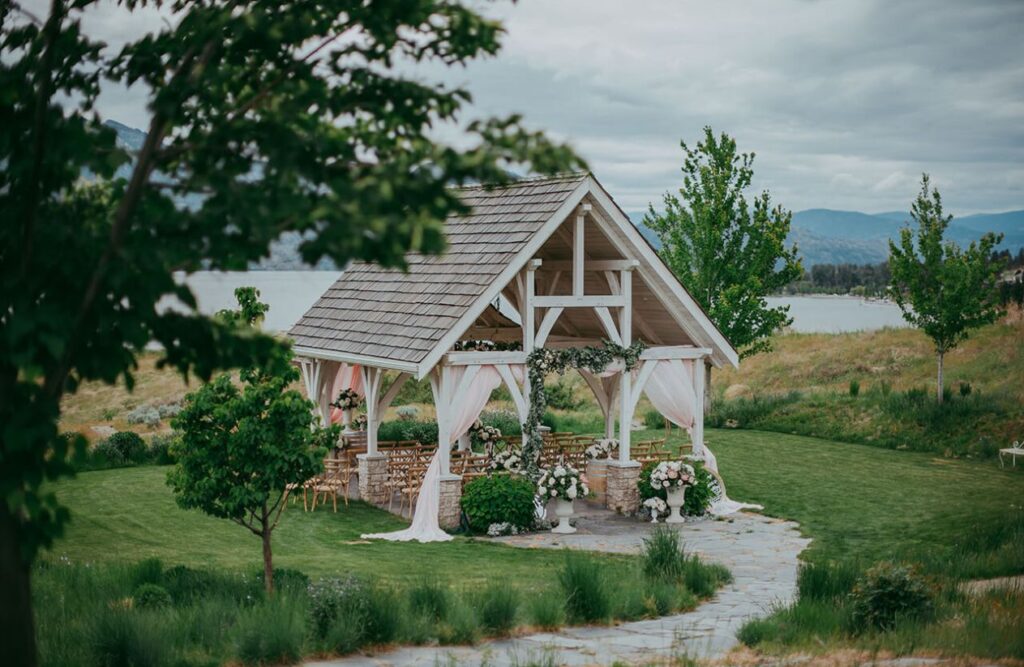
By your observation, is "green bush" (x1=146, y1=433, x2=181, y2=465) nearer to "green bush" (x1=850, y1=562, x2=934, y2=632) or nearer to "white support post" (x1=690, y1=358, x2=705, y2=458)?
"white support post" (x1=690, y1=358, x2=705, y2=458)

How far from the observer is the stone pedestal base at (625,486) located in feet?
58.3

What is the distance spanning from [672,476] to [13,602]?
12385 mm

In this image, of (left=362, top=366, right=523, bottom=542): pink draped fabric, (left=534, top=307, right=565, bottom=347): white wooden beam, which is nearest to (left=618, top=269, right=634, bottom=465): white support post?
(left=534, top=307, right=565, bottom=347): white wooden beam

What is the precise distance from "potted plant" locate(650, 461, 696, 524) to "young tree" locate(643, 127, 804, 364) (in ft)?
34.0

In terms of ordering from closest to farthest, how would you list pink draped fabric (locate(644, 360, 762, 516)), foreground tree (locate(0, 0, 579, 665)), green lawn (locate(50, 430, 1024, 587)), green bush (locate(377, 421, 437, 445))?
1. foreground tree (locate(0, 0, 579, 665))
2. green lawn (locate(50, 430, 1024, 587))
3. pink draped fabric (locate(644, 360, 762, 516))
4. green bush (locate(377, 421, 437, 445))

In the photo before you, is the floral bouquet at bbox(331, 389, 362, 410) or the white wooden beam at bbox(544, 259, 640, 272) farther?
the floral bouquet at bbox(331, 389, 362, 410)

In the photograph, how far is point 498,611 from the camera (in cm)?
962

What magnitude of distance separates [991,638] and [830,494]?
11.6 meters

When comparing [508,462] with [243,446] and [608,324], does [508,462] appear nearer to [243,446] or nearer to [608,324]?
[608,324]

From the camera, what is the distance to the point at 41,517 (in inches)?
219

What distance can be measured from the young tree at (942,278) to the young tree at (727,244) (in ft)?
10.4

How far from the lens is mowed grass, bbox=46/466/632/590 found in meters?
13.1

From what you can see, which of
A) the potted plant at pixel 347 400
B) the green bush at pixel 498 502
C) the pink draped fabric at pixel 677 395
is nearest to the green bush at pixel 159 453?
the potted plant at pixel 347 400

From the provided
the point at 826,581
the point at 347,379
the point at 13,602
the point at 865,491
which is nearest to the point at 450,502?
the point at 347,379
